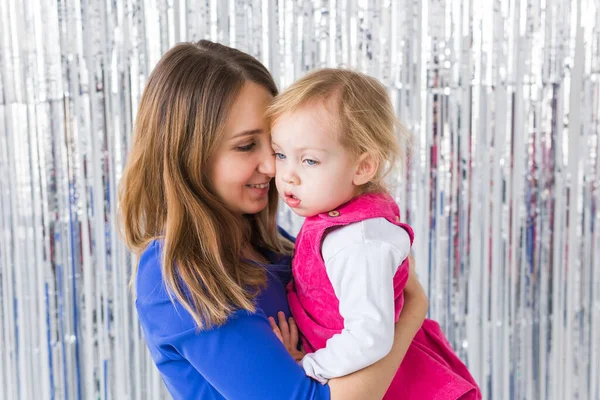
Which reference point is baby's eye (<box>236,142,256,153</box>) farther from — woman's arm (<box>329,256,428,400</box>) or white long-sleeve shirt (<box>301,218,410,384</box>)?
woman's arm (<box>329,256,428,400</box>)

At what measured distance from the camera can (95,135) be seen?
6.70 ft

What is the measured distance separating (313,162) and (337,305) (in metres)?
0.27

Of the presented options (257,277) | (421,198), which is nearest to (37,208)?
(257,277)

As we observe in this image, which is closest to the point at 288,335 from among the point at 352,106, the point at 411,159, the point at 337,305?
the point at 337,305

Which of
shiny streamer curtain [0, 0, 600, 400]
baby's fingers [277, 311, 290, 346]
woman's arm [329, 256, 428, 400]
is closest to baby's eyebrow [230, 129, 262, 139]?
baby's fingers [277, 311, 290, 346]

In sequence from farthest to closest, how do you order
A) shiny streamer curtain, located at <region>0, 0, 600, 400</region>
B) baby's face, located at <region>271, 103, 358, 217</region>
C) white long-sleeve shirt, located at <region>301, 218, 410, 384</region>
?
shiny streamer curtain, located at <region>0, 0, 600, 400</region> < baby's face, located at <region>271, 103, 358, 217</region> < white long-sleeve shirt, located at <region>301, 218, 410, 384</region>

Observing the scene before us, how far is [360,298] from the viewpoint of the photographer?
3.77 feet

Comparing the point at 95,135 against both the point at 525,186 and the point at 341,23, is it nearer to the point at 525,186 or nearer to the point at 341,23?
the point at 341,23

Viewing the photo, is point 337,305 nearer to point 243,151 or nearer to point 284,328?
point 284,328

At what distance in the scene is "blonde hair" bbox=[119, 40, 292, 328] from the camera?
1248 millimetres

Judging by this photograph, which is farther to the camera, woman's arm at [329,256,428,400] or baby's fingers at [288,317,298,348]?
baby's fingers at [288,317,298,348]

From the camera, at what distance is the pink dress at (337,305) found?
1278 mm

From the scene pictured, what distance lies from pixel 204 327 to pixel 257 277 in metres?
0.18

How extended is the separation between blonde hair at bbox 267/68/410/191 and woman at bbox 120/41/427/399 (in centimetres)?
10
